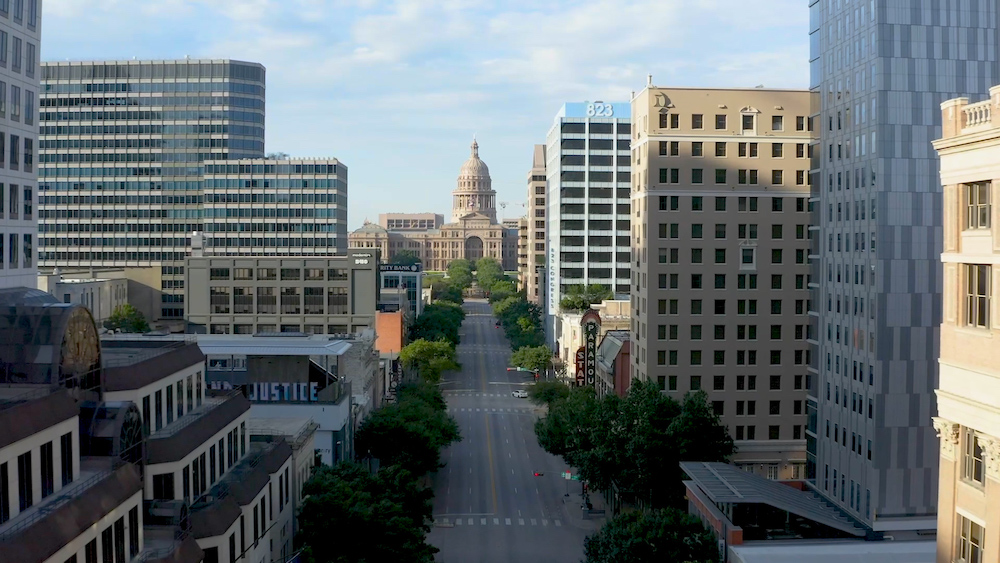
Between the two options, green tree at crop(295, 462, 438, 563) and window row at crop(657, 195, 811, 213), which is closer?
green tree at crop(295, 462, 438, 563)

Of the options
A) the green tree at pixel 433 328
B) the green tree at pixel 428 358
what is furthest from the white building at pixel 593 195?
the green tree at pixel 428 358

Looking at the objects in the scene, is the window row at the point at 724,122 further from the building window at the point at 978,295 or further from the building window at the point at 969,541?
the building window at the point at 969,541

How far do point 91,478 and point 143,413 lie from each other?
729 centimetres

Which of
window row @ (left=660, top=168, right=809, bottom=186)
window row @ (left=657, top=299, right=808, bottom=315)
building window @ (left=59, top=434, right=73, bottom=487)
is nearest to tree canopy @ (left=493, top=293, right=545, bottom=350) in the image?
window row @ (left=657, top=299, right=808, bottom=315)

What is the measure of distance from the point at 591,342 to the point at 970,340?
87.0 m

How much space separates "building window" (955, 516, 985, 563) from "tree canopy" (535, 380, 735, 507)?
43.0 m

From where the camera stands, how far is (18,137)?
53.2 meters

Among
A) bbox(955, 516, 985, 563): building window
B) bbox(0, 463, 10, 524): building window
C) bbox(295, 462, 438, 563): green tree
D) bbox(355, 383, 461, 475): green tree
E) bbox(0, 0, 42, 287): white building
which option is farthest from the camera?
bbox(355, 383, 461, 475): green tree

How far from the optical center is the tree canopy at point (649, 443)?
70.9 meters

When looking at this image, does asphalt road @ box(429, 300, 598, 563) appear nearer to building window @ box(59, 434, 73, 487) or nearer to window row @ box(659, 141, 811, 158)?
window row @ box(659, 141, 811, 158)

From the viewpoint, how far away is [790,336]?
84.8m

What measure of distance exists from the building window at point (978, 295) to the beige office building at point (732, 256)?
5643cm

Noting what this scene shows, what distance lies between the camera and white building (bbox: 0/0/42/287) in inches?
2041

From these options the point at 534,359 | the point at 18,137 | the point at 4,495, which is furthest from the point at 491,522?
the point at 534,359
